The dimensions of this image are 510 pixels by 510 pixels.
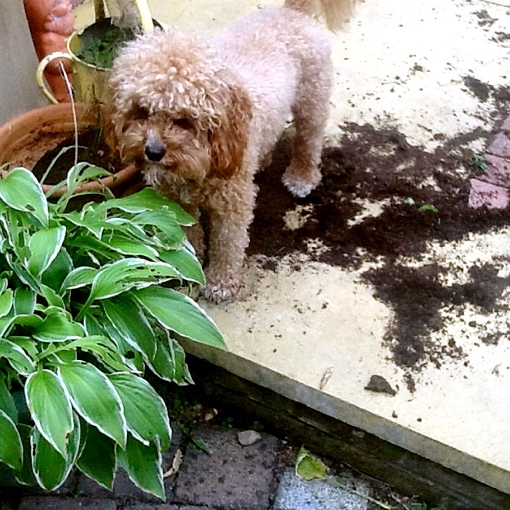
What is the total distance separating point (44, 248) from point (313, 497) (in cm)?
107

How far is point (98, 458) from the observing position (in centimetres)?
169

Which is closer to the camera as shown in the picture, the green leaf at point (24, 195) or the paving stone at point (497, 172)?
the green leaf at point (24, 195)

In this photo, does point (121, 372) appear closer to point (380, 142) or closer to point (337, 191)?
point (337, 191)

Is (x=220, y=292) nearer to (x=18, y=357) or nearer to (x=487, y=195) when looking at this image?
(x=18, y=357)

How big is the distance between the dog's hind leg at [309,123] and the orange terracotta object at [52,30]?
0.92 meters

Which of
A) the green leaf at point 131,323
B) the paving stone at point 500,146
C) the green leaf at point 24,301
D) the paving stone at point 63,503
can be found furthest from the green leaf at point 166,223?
the paving stone at point 500,146

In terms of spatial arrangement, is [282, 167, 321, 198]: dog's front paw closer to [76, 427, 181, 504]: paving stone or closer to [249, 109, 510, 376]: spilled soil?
[249, 109, 510, 376]: spilled soil

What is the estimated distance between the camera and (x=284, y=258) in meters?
2.44

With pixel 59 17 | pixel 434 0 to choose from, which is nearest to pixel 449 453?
pixel 59 17

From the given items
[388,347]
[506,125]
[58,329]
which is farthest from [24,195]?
[506,125]

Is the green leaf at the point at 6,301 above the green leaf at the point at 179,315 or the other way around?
above

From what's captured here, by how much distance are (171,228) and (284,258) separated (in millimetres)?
616

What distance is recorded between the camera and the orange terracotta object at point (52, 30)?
284cm

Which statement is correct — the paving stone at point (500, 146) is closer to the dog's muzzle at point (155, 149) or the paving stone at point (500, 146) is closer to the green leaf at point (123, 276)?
the dog's muzzle at point (155, 149)
